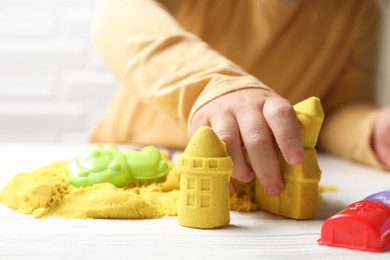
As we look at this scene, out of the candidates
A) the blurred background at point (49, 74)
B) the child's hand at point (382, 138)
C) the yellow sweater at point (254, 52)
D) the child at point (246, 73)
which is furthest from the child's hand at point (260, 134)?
the blurred background at point (49, 74)

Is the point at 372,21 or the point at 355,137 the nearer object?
the point at 355,137

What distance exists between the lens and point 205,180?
487mm

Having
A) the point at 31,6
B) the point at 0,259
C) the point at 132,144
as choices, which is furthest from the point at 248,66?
the point at 0,259

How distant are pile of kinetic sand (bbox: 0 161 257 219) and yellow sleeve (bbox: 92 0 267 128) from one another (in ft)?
0.34

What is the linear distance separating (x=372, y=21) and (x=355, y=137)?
30cm

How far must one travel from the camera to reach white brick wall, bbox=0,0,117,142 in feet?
4.39

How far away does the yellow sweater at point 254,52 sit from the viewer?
778mm

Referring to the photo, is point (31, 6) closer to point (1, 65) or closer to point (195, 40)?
point (1, 65)

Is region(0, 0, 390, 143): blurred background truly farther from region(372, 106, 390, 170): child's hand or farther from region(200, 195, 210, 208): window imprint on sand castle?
region(200, 195, 210, 208): window imprint on sand castle

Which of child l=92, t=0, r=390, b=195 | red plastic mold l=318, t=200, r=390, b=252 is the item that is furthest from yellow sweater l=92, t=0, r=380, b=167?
red plastic mold l=318, t=200, r=390, b=252

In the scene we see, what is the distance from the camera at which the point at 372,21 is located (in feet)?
3.79

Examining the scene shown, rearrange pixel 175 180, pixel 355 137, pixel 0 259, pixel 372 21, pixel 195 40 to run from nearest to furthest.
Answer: pixel 0 259
pixel 175 180
pixel 195 40
pixel 355 137
pixel 372 21

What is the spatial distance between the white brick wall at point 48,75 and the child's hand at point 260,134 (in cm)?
82

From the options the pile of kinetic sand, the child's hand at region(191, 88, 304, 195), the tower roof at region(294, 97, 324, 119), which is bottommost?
the pile of kinetic sand
